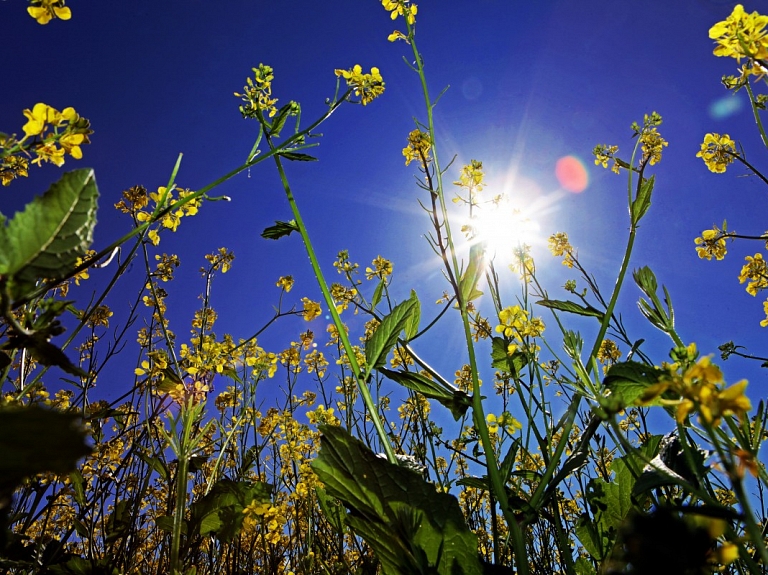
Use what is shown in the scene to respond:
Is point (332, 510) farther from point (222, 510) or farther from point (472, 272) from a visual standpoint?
point (472, 272)

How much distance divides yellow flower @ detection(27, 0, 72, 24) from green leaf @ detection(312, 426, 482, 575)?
42.6 inches

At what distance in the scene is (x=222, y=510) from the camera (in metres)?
1.88

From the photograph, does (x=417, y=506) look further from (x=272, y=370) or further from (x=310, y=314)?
(x=272, y=370)

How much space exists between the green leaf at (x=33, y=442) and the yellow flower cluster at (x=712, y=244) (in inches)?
136

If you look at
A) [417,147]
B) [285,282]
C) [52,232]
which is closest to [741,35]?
[417,147]

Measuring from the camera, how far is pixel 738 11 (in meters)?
1.21

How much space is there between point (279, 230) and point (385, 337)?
1.65ft

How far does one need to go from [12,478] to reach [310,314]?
2.36m

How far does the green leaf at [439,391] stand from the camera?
1145mm

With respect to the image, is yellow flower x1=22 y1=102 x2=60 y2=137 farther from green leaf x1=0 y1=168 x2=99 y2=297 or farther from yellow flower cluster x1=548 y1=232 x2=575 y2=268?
yellow flower cluster x1=548 y1=232 x2=575 y2=268

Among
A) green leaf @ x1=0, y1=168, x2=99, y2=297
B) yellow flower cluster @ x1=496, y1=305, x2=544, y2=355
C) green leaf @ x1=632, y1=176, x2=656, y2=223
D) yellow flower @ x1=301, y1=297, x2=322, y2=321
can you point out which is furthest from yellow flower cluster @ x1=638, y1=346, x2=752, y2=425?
yellow flower @ x1=301, y1=297, x2=322, y2=321

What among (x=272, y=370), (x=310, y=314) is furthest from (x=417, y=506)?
(x=272, y=370)

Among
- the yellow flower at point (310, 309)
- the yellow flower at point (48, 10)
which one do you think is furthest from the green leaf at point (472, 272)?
the yellow flower at point (310, 309)

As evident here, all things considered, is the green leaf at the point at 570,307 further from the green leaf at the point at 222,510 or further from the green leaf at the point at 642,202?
the green leaf at the point at 222,510
